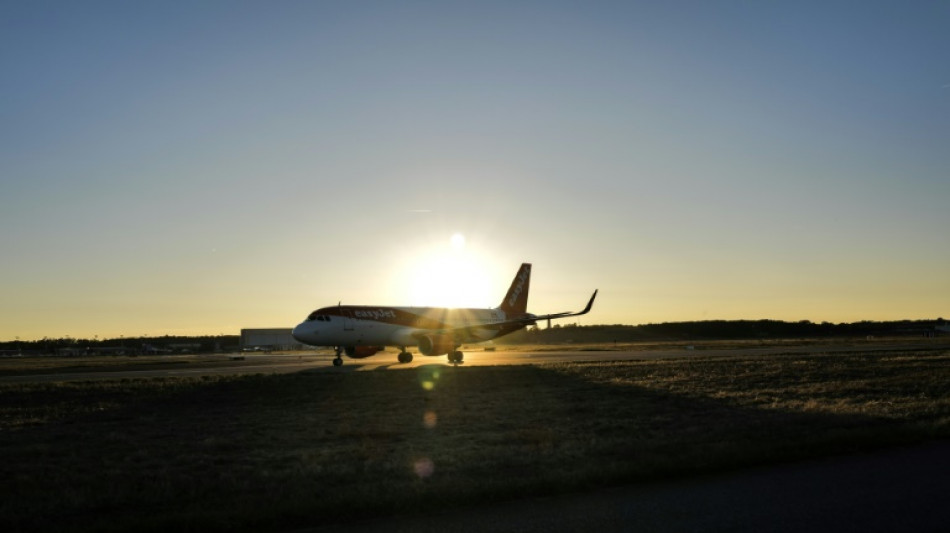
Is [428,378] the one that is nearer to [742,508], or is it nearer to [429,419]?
[429,419]

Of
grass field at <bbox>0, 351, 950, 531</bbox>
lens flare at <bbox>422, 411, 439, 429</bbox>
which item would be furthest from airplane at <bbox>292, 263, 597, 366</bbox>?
lens flare at <bbox>422, 411, 439, 429</bbox>

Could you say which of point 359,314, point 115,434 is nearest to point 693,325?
point 359,314

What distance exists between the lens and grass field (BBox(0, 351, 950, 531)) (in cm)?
1006

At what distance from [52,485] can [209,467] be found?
2.52 meters

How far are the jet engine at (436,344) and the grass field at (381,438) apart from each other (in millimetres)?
17193

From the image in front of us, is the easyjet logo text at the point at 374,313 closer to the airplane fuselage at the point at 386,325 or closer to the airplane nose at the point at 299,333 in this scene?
the airplane fuselage at the point at 386,325

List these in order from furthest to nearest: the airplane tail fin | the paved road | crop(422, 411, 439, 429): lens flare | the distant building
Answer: the distant building < the airplane tail fin < crop(422, 411, 439, 429): lens flare < the paved road

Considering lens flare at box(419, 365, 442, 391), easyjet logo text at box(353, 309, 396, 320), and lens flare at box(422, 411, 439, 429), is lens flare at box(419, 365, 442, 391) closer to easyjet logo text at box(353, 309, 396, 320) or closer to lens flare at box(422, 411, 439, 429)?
lens flare at box(422, 411, 439, 429)

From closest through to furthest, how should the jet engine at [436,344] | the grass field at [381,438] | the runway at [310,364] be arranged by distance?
the grass field at [381,438] < the runway at [310,364] < the jet engine at [436,344]

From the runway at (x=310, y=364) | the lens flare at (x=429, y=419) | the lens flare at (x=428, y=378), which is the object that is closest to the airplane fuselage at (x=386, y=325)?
the runway at (x=310, y=364)

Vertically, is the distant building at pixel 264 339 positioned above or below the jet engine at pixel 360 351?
above

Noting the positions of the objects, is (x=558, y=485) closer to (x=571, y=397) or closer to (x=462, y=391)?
(x=571, y=397)

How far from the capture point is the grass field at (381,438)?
10.1 meters

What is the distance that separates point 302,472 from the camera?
40.5 feet
